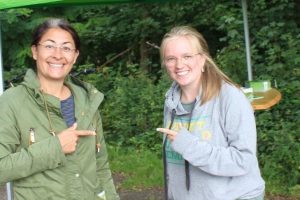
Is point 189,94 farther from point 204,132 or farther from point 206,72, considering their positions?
point 204,132

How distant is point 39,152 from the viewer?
213cm

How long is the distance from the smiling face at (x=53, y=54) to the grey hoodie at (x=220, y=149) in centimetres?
59

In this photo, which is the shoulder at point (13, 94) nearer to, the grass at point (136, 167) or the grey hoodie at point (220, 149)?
the grey hoodie at point (220, 149)

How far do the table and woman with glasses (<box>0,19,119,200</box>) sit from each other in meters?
2.81

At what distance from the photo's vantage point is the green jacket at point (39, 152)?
213cm

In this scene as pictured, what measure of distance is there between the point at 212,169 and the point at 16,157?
2.64 feet

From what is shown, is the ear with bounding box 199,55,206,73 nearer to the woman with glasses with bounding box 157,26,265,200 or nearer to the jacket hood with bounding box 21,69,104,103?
the woman with glasses with bounding box 157,26,265,200

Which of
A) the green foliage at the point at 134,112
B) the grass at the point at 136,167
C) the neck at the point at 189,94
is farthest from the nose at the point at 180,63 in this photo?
Answer: the green foliage at the point at 134,112

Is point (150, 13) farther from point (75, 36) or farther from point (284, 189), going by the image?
point (75, 36)

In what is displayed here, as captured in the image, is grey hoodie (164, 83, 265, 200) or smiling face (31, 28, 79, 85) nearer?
grey hoodie (164, 83, 265, 200)

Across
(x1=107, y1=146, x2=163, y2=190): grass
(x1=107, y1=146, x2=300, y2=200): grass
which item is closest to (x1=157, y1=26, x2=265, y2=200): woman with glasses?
(x1=107, y1=146, x2=300, y2=200): grass

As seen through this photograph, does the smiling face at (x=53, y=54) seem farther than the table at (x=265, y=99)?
No

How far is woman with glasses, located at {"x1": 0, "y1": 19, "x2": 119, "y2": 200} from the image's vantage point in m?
2.15

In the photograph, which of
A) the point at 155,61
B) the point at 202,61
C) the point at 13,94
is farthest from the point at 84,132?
the point at 155,61
